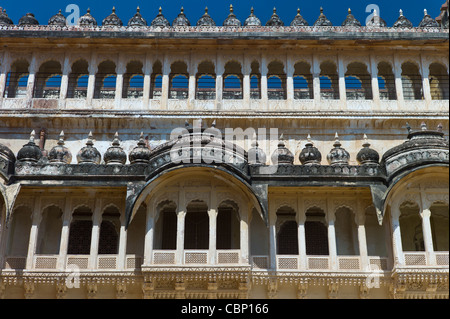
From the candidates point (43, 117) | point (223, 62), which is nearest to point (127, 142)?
point (43, 117)

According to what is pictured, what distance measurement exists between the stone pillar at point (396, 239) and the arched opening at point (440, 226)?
2.05 m

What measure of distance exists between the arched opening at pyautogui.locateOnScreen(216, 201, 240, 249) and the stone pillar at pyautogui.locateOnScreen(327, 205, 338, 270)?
8.95 ft

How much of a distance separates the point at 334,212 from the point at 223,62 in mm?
7204

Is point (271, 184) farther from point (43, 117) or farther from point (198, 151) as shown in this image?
point (43, 117)

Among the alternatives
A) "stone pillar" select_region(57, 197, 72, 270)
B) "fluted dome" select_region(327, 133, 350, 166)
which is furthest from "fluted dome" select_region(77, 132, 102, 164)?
"fluted dome" select_region(327, 133, 350, 166)

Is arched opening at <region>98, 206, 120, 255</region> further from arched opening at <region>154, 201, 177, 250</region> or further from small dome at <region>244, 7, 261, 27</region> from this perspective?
small dome at <region>244, 7, 261, 27</region>

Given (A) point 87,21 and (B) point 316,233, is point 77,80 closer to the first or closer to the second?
(A) point 87,21

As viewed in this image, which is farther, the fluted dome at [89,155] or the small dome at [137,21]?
the small dome at [137,21]

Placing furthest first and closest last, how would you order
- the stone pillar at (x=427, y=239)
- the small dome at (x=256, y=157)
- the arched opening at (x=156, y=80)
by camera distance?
1. the arched opening at (x=156, y=80)
2. the small dome at (x=256, y=157)
3. the stone pillar at (x=427, y=239)

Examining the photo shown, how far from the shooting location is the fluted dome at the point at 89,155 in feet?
62.8

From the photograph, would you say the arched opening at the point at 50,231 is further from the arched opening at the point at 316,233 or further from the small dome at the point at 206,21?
the small dome at the point at 206,21

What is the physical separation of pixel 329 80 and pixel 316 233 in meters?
6.60

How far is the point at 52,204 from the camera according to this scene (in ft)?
61.1

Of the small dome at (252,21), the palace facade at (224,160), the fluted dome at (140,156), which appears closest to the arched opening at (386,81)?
the palace facade at (224,160)
